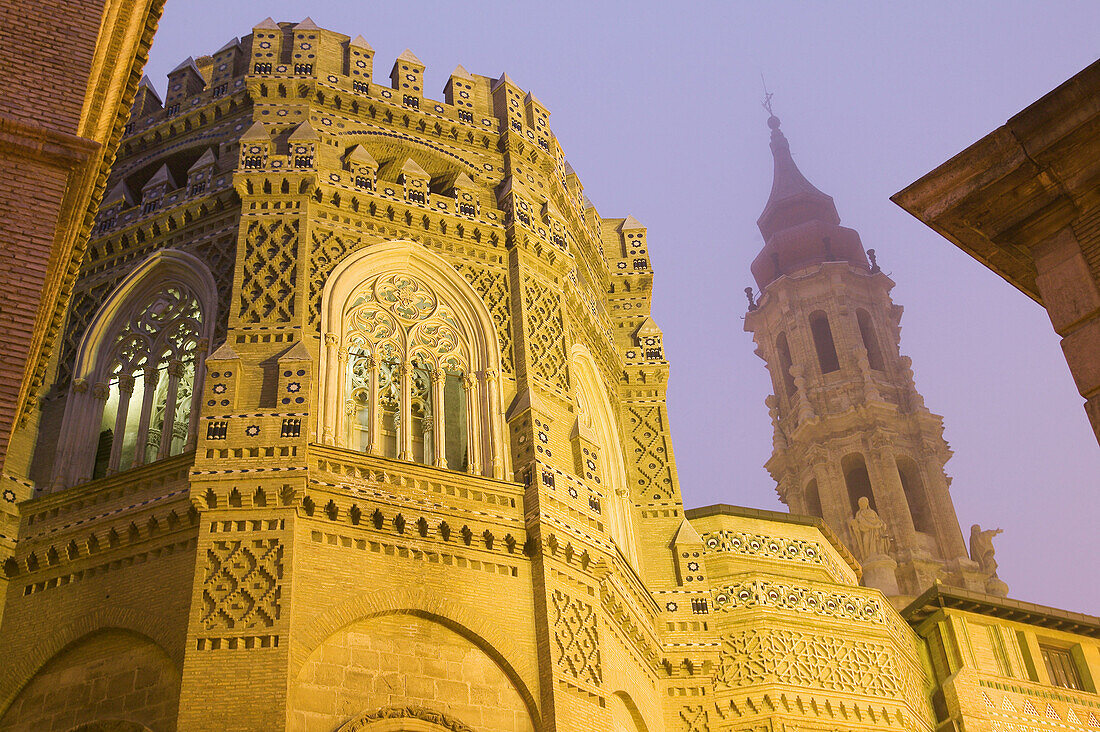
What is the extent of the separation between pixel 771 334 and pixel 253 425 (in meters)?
37.5

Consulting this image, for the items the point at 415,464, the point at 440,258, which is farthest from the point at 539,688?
the point at 440,258

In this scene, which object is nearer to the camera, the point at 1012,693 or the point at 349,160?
the point at 349,160

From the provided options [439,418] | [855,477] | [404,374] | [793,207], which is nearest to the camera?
[439,418]

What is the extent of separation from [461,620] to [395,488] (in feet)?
6.08

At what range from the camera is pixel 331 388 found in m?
16.3

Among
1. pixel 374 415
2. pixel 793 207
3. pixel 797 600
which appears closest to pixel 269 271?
pixel 374 415

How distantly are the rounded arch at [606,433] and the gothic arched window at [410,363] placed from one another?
1.91 meters

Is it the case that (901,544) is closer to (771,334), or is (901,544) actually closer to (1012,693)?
(771,334)

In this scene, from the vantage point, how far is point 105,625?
14297 mm

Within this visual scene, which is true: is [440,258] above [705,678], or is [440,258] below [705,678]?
above

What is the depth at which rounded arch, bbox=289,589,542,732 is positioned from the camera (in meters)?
14.3

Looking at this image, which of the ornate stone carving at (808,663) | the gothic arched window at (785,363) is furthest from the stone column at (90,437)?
the gothic arched window at (785,363)

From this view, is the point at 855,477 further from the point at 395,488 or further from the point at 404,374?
the point at 395,488

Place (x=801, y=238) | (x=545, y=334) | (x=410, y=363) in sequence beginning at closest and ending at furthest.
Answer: (x=410, y=363) < (x=545, y=334) < (x=801, y=238)
